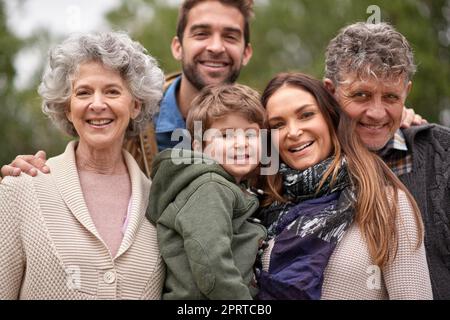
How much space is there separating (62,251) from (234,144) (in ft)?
3.32

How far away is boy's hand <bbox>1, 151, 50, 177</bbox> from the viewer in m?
2.99

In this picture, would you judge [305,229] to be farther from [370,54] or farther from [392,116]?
[370,54]

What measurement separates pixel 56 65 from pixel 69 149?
17.3 inches

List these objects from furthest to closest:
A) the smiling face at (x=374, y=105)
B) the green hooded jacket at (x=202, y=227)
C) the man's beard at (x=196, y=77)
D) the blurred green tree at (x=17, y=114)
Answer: the blurred green tree at (x=17, y=114), the man's beard at (x=196, y=77), the smiling face at (x=374, y=105), the green hooded jacket at (x=202, y=227)

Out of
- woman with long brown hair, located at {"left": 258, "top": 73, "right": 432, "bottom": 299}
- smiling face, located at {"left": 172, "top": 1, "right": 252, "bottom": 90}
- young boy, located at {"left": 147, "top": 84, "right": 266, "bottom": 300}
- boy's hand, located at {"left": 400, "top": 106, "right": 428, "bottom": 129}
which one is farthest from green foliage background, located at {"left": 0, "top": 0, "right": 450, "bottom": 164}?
young boy, located at {"left": 147, "top": 84, "right": 266, "bottom": 300}

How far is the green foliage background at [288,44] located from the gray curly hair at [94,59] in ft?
27.1

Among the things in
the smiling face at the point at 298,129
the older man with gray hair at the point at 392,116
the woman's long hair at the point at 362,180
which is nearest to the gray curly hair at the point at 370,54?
the older man with gray hair at the point at 392,116

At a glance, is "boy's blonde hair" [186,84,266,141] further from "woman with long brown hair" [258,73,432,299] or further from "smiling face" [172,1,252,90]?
"smiling face" [172,1,252,90]

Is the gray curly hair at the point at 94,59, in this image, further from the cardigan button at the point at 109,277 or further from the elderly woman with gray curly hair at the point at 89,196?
the cardigan button at the point at 109,277

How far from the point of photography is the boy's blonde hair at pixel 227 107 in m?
3.24

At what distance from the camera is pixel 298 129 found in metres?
3.23

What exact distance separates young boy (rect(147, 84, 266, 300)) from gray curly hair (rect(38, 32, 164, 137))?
0.32 meters

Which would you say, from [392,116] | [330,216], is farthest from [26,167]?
[392,116]

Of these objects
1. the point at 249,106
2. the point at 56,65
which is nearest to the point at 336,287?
the point at 249,106
